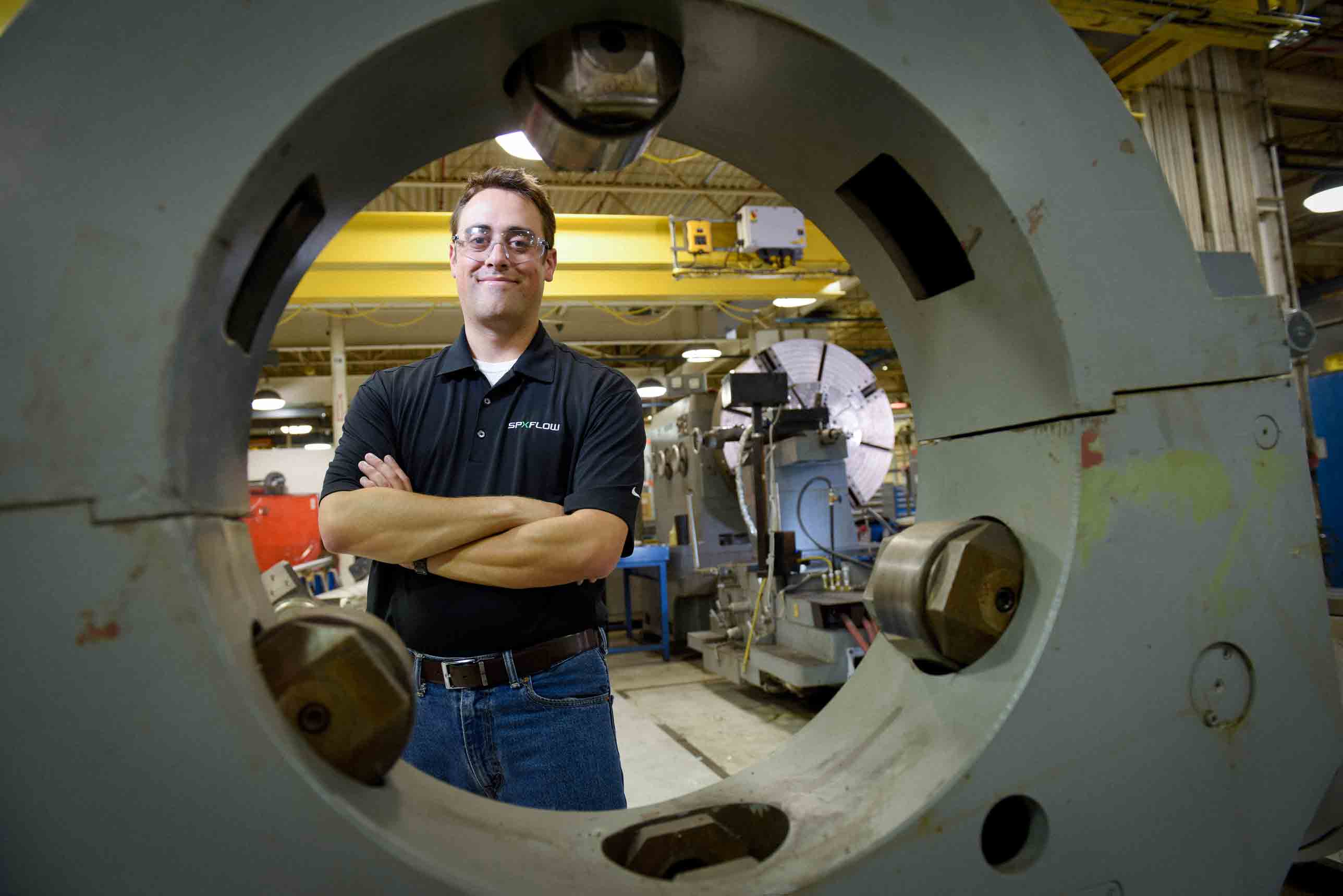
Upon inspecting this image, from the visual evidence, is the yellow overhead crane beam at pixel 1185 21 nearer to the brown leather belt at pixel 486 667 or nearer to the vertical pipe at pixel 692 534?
the vertical pipe at pixel 692 534

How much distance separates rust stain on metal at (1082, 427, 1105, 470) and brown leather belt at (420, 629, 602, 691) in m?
0.73

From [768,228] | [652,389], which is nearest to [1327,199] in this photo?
[768,228]

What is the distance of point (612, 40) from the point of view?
1.66 feet

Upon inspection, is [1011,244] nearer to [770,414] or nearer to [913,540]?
[913,540]

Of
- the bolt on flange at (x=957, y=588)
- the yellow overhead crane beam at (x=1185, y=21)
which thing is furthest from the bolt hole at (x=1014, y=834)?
the yellow overhead crane beam at (x=1185, y=21)

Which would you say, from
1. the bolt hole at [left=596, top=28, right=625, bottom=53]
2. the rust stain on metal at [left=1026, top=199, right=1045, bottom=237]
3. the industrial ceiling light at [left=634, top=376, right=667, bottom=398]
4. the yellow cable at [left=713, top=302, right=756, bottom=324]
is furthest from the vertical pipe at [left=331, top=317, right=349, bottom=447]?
the rust stain on metal at [left=1026, top=199, right=1045, bottom=237]

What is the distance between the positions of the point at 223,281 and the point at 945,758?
0.51m

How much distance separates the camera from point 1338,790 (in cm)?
59

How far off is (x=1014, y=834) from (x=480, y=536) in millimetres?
688

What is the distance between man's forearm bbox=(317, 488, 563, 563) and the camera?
100 cm

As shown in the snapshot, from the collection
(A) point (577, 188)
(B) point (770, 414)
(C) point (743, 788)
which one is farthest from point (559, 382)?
(A) point (577, 188)

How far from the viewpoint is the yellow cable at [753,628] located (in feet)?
12.1

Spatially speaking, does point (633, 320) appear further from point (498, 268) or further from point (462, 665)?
point (462, 665)

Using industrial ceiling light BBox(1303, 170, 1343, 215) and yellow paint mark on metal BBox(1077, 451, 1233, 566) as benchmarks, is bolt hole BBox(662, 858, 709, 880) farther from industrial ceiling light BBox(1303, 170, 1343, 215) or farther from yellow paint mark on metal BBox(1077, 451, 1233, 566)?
industrial ceiling light BBox(1303, 170, 1343, 215)
